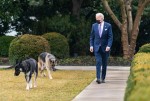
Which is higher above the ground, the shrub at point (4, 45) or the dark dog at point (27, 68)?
the dark dog at point (27, 68)

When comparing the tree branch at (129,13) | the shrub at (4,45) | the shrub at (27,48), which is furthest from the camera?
the shrub at (4,45)

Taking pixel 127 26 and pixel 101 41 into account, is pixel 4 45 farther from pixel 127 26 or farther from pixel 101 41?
pixel 101 41

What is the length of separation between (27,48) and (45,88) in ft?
21.6

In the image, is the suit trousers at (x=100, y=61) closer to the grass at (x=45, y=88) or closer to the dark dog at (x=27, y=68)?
the grass at (x=45, y=88)

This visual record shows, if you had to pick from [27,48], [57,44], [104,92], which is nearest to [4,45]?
[57,44]

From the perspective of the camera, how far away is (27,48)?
62.7ft

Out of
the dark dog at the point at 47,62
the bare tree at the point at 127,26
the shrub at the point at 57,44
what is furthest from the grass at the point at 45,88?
the bare tree at the point at 127,26

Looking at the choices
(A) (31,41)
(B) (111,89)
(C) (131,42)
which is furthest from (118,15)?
(B) (111,89)

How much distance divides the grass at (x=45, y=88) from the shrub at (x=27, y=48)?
2.94m

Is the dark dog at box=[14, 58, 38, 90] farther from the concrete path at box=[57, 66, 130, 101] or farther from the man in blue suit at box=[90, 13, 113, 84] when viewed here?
the man in blue suit at box=[90, 13, 113, 84]

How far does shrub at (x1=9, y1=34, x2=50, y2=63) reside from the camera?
19.1 metres

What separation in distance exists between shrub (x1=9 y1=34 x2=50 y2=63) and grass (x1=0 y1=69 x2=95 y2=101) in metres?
2.94

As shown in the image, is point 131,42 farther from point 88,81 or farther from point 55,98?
point 55,98

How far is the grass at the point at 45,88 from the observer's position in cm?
1080
